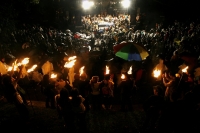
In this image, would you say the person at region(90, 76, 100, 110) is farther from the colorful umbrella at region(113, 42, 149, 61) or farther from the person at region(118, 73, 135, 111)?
the colorful umbrella at region(113, 42, 149, 61)

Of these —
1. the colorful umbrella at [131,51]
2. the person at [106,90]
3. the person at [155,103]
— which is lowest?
the person at [106,90]

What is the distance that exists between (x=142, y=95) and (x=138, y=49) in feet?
7.75

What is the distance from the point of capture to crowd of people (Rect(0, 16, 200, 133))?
6.34 metres

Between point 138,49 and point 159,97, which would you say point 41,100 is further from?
point 159,97

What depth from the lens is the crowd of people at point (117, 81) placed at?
634 cm


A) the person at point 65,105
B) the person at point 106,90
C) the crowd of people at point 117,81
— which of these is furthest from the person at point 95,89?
the person at point 65,105

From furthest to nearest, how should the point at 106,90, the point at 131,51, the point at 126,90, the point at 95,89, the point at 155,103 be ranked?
the point at 131,51 < the point at 106,90 < the point at 95,89 < the point at 126,90 < the point at 155,103

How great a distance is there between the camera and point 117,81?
10.5m

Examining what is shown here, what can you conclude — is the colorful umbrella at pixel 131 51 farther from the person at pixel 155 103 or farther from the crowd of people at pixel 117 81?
the person at pixel 155 103

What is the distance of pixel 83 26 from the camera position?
84.5 ft

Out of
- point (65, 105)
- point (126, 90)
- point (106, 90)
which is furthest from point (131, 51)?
point (65, 105)

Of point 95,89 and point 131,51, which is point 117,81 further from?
point 95,89

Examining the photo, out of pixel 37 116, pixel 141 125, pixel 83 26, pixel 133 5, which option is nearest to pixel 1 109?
pixel 37 116

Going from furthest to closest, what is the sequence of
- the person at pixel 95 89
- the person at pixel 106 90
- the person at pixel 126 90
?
the person at pixel 106 90 < the person at pixel 95 89 < the person at pixel 126 90
